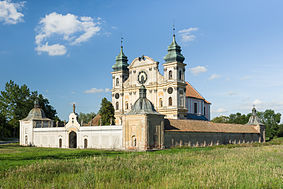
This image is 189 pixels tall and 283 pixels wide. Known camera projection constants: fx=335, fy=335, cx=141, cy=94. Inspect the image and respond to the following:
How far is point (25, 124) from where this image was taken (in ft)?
181

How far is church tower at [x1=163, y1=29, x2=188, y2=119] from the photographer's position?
177 ft

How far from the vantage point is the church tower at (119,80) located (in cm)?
6041

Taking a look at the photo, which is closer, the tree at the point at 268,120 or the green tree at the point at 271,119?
the tree at the point at 268,120

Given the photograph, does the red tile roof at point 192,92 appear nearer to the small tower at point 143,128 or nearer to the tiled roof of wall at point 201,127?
the tiled roof of wall at point 201,127

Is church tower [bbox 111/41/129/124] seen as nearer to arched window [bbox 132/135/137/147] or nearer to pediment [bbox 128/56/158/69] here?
pediment [bbox 128/56/158/69]

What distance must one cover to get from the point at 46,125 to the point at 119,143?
19512 mm

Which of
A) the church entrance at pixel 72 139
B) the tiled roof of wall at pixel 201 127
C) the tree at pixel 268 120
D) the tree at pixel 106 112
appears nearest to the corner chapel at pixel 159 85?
the tree at pixel 106 112

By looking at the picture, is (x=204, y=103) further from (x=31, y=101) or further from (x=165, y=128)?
(x=31, y=101)

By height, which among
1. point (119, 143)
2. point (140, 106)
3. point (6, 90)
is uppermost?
point (6, 90)

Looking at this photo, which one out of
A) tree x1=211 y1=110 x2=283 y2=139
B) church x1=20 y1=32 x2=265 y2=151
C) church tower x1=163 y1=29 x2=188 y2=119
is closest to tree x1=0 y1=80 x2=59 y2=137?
church x1=20 y1=32 x2=265 y2=151

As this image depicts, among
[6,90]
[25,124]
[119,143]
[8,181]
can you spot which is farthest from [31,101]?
[8,181]

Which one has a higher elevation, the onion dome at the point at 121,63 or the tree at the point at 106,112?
the onion dome at the point at 121,63

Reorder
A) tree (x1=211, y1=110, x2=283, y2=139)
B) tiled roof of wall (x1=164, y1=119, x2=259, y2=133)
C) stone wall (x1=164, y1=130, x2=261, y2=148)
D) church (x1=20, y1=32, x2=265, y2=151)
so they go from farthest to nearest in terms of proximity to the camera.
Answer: tree (x1=211, y1=110, x2=283, y2=139) → tiled roof of wall (x1=164, y1=119, x2=259, y2=133) → stone wall (x1=164, y1=130, x2=261, y2=148) → church (x1=20, y1=32, x2=265, y2=151)

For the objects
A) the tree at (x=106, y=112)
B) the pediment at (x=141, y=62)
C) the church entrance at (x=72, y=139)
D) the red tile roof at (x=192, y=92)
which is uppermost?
the pediment at (x=141, y=62)
